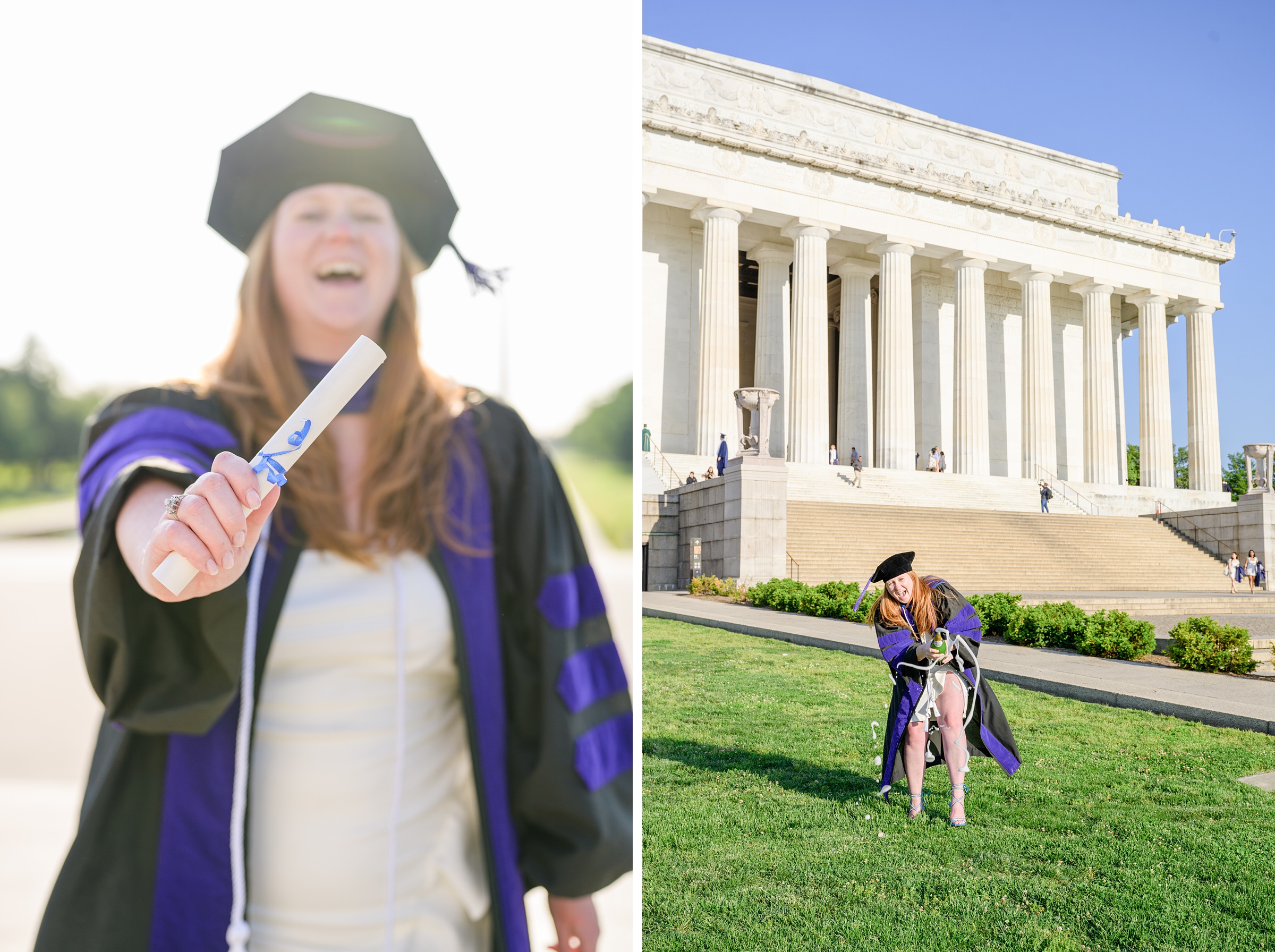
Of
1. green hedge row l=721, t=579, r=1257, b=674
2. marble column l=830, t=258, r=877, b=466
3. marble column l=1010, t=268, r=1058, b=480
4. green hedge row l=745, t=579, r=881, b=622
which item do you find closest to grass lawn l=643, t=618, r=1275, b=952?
green hedge row l=721, t=579, r=1257, b=674

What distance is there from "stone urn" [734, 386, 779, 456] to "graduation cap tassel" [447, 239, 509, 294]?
58.7ft

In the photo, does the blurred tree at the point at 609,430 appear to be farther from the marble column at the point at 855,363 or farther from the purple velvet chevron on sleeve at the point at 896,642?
the marble column at the point at 855,363

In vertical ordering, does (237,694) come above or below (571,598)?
below

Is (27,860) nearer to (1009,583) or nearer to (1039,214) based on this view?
(1009,583)

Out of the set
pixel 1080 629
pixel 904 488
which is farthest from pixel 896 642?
pixel 904 488

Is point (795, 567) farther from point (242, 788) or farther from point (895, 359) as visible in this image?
point (242, 788)

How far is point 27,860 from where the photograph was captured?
1755mm

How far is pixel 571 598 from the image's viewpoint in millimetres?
2102

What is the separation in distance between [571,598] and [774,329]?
123 feet

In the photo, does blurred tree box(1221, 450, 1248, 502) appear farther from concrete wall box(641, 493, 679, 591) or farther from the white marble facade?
concrete wall box(641, 493, 679, 591)

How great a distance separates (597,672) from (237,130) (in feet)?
5.08

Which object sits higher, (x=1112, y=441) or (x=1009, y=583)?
(x=1112, y=441)

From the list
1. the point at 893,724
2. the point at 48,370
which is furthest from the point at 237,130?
the point at 893,724

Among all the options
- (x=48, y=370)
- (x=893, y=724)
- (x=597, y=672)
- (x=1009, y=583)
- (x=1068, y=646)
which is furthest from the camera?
(x=1009, y=583)
